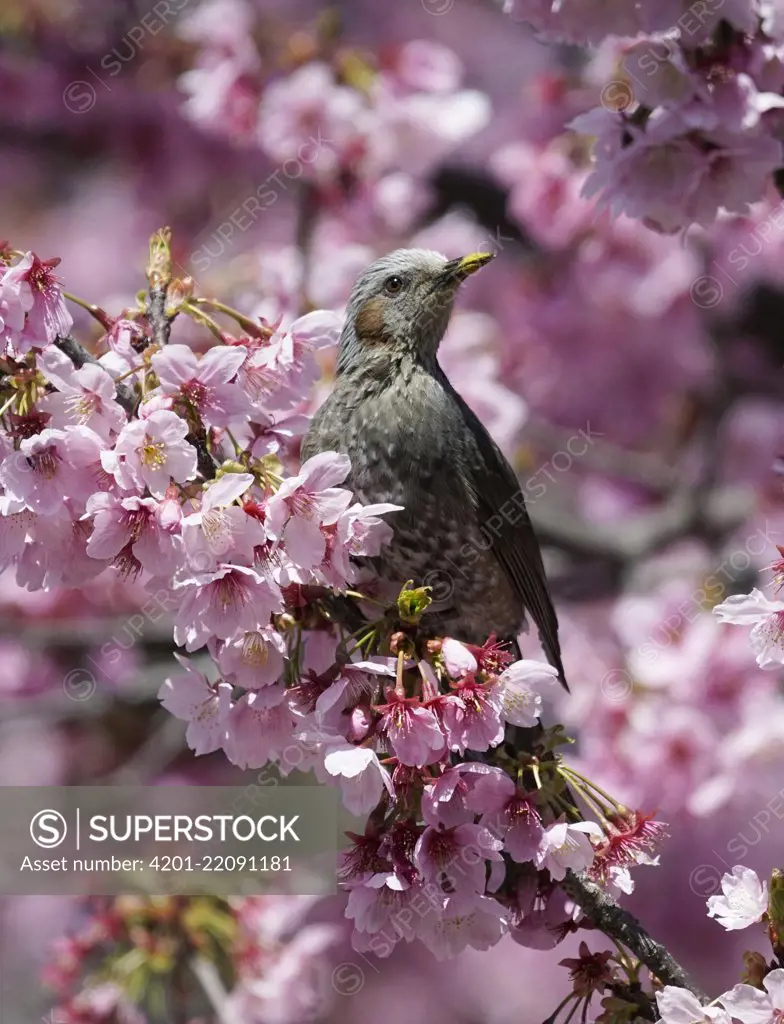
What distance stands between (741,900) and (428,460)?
3.54 ft

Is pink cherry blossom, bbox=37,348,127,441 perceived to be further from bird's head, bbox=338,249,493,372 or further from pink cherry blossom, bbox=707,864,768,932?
pink cherry blossom, bbox=707,864,768,932

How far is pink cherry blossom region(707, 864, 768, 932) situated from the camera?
168 cm

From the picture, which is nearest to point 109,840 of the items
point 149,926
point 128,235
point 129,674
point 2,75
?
point 149,926

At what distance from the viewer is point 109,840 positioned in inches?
94.7

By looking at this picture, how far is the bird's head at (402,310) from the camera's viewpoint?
Result: 2604 mm

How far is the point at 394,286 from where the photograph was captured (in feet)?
8.78

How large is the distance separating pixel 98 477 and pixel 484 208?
343 centimetres

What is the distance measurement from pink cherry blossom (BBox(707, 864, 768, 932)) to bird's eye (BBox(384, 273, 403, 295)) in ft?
4.77

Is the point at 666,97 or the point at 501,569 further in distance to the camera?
the point at 501,569

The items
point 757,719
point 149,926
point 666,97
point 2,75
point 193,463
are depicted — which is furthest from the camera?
point 2,75

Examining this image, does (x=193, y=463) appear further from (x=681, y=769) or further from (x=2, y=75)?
(x=2, y=75)

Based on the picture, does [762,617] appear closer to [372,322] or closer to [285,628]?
[285,628]

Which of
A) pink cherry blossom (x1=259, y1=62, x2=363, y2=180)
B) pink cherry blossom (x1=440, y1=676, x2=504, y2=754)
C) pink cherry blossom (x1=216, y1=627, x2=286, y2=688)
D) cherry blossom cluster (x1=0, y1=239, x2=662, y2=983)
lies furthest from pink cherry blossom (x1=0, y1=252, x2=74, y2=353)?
pink cherry blossom (x1=259, y1=62, x2=363, y2=180)

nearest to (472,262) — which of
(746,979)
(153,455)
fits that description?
(153,455)
